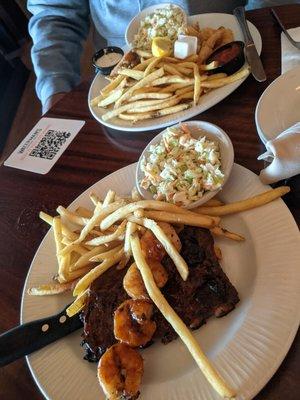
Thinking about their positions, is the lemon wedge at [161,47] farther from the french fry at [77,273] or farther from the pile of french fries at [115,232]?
the french fry at [77,273]

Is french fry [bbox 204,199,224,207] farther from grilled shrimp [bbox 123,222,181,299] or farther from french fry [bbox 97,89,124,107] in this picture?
french fry [bbox 97,89,124,107]

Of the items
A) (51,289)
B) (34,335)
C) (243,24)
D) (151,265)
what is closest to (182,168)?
(151,265)

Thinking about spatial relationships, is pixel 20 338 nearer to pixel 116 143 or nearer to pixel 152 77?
pixel 116 143

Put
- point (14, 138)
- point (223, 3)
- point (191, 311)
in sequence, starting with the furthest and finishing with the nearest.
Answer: point (14, 138) < point (223, 3) < point (191, 311)

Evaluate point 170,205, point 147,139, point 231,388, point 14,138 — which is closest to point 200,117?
point 147,139

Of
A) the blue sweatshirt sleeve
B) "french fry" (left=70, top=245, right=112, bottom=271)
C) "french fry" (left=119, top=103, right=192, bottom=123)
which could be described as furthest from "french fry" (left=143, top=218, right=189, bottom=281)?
the blue sweatshirt sleeve
